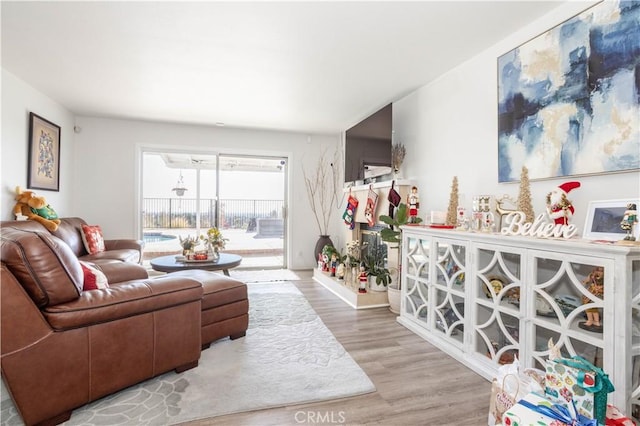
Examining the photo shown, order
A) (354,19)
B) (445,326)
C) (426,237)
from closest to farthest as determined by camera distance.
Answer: (354,19), (445,326), (426,237)

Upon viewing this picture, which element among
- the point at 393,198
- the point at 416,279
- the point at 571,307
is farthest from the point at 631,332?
the point at 393,198

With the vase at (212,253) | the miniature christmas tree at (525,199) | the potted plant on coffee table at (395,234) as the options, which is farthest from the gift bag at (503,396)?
the vase at (212,253)

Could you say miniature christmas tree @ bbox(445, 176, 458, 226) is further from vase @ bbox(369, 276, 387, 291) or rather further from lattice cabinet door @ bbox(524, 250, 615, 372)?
vase @ bbox(369, 276, 387, 291)

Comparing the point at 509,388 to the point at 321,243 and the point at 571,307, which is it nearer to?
the point at 571,307

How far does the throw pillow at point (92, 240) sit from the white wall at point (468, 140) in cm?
391

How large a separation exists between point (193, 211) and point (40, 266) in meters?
3.91

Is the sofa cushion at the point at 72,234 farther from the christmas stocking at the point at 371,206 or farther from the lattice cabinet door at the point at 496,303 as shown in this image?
the lattice cabinet door at the point at 496,303

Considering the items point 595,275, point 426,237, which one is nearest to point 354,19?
point 426,237

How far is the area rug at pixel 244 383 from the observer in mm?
1635

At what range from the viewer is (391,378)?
200 cm

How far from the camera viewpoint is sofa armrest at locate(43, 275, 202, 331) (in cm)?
153

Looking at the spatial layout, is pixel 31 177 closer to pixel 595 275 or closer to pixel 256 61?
pixel 256 61

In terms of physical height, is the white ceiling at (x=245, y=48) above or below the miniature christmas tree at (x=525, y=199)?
above

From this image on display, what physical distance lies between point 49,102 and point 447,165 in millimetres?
4749
